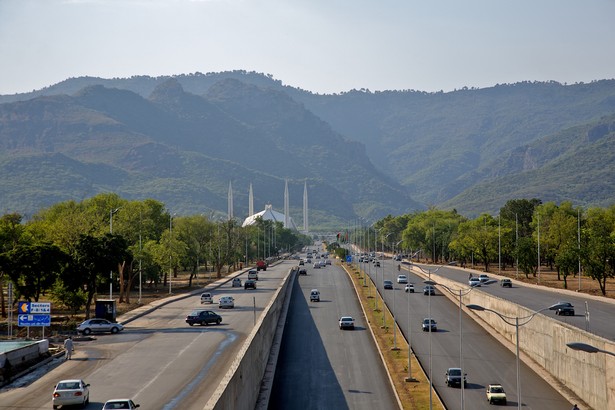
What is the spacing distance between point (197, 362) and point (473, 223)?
140373 mm

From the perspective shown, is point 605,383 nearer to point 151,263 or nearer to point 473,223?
point 151,263

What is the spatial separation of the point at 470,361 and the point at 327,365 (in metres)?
10.9

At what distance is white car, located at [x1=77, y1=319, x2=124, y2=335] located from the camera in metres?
70.2

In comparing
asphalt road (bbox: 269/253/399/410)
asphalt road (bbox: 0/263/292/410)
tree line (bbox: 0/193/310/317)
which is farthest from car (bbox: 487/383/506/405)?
tree line (bbox: 0/193/310/317)

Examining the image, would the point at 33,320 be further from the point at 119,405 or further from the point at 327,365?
the point at 119,405

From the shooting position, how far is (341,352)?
2670 inches

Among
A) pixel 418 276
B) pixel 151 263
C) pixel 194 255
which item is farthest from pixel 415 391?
pixel 418 276

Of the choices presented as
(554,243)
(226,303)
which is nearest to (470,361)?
(226,303)

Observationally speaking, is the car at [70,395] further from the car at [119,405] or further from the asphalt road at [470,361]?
the asphalt road at [470,361]

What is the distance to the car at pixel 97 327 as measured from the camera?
7025 cm

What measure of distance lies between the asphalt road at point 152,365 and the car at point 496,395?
Result: 599 inches

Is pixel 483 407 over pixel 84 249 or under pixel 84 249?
under

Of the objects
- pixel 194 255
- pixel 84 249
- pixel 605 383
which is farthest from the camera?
pixel 194 255

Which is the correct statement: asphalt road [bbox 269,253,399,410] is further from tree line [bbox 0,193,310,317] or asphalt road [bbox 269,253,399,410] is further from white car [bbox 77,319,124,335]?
tree line [bbox 0,193,310,317]
